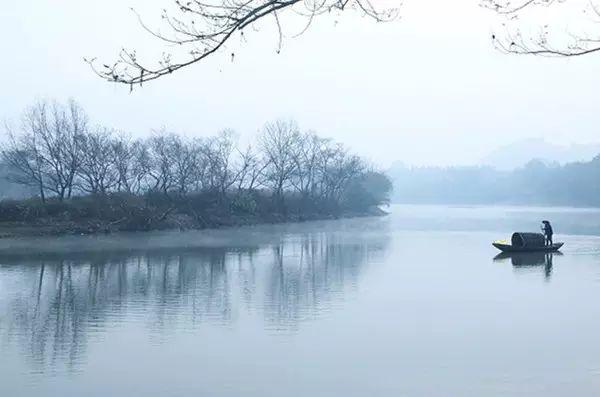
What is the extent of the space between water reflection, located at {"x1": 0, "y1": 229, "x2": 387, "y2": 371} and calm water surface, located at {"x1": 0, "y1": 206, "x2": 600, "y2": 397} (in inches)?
1.4

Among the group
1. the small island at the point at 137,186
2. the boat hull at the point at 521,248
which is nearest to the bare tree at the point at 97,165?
the small island at the point at 137,186

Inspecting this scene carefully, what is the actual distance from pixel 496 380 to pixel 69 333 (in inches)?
209

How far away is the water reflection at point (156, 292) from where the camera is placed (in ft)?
32.3

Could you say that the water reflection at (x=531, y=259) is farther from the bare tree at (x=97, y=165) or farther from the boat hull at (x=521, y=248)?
the bare tree at (x=97, y=165)

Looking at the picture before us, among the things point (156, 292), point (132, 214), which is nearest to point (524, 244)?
point (156, 292)

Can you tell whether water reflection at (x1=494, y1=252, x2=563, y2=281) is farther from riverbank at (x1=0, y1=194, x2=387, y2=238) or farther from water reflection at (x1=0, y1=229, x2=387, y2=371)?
riverbank at (x1=0, y1=194, x2=387, y2=238)

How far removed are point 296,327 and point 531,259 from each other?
13.3m

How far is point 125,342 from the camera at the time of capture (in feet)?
29.2

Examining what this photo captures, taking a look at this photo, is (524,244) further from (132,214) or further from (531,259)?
(132,214)

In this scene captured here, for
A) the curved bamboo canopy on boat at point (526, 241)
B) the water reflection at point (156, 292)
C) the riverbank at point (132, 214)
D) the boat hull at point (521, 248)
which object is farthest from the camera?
the riverbank at point (132, 214)

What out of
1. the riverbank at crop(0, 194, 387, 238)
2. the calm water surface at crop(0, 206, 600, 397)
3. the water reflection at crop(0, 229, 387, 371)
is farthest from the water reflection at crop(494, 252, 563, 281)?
the riverbank at crop(0, 194, 387, 238)

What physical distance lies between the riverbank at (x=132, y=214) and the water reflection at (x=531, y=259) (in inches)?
650

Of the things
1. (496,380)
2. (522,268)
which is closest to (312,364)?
(496,380)

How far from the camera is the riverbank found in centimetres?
2892
